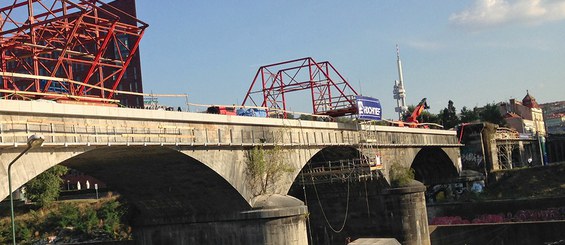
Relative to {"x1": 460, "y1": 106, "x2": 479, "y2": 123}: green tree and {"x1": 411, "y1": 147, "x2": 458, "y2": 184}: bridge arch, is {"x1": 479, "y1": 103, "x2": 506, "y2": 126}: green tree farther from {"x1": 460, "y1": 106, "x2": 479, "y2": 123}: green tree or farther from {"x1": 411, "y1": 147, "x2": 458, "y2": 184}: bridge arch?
{"x1": 411, "y1": 147, "x2": 458, "y2": 184}: bridge arch

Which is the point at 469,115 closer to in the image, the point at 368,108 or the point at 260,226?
the point at 368,108

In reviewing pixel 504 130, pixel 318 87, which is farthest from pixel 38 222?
pixel 504 130

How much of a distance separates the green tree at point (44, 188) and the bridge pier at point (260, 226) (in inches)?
1808

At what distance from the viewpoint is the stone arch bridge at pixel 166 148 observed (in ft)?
69.9

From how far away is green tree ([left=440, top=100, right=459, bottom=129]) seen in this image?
12731 cm

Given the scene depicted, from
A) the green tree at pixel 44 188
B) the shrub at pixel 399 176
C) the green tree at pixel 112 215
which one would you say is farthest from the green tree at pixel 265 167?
the green tree at pixel 44 188

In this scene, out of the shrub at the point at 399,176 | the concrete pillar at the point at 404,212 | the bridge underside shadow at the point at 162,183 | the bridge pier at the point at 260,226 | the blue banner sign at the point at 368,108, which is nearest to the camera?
the bridge underside shadow at the point at 162,183

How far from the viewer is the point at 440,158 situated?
7050cm

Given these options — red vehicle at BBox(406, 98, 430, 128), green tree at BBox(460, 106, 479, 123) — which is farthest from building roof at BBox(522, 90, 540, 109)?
red vehicle at BBox(406, 98, 430, 128)

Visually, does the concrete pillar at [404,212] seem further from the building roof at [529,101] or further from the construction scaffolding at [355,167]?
the building roof at [529,101]

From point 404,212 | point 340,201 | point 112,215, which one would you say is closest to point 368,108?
point 340,201

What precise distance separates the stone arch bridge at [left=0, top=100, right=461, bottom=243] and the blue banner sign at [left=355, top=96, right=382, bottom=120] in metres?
1.05

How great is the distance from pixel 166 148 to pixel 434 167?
50863 millimetres

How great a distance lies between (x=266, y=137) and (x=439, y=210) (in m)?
33.0
